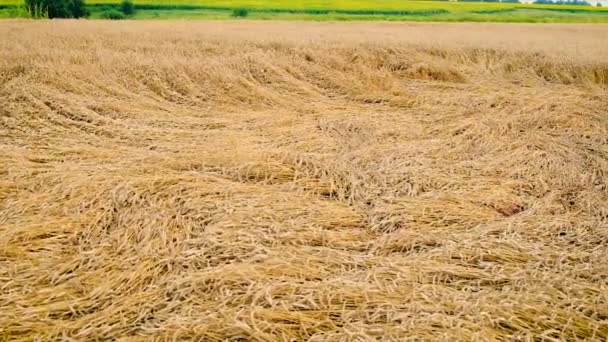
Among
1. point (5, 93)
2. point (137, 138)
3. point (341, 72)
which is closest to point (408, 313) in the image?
point (137, 138)

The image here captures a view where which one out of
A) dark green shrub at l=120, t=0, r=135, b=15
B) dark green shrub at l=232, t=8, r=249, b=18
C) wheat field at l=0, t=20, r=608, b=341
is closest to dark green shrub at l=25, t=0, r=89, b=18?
dark green shrub at l=120, t=0, r=135, b=15

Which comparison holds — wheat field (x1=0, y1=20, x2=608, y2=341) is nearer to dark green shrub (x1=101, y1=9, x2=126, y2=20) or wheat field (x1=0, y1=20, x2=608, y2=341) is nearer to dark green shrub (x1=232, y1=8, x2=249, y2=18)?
dark green shrub (x1=101, y1=9, x2=126, y2=20)

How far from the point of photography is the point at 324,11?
83.4ft

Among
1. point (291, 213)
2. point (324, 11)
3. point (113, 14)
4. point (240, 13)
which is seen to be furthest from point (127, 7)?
point (291, 213)

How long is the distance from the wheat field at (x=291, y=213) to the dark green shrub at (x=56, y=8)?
54.6 ft

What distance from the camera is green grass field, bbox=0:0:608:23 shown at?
75.8 ft

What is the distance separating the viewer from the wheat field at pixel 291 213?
1959 millimetres

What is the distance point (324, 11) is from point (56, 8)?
13113 millimetres

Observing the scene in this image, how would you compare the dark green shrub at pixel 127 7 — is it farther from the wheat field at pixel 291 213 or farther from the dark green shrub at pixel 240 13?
the wheat field at pixel 291 213

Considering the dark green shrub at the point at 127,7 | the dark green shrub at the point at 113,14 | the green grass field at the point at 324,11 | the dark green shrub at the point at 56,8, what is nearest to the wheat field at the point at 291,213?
the dark green shrub at the point at 56,8

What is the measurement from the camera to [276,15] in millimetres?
23625

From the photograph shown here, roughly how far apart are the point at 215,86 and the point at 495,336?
5.43m

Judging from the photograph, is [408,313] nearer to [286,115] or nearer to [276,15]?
[286,115]

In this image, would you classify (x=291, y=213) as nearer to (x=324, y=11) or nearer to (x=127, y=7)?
(x=127, y=7)
